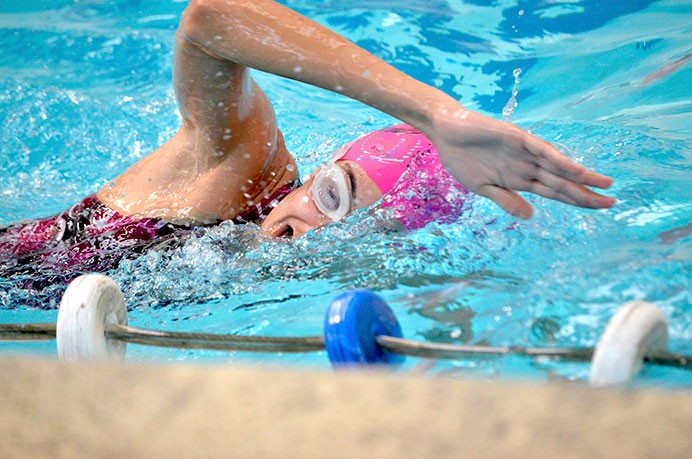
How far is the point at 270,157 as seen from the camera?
2131 millimetres

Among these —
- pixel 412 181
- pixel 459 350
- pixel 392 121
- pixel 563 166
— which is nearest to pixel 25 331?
pixel 459 350

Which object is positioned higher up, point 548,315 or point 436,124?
point 436,124

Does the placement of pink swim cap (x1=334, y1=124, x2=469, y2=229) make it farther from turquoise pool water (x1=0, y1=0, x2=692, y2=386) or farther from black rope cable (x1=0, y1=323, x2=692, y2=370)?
black rope cable (x1=0, y1=323, x2=692, y2=370)

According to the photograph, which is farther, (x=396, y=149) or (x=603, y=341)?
(x=396, y=149)

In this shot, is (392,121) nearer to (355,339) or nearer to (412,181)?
(412,181)

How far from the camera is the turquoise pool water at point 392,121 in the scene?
4.18 feet

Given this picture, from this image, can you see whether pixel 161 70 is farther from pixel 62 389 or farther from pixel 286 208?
pixel 62 389

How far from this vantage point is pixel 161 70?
419 cm

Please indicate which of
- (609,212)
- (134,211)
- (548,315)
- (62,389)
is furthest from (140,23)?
(62,389)

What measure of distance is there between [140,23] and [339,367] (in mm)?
4298

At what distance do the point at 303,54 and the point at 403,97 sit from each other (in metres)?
0.26

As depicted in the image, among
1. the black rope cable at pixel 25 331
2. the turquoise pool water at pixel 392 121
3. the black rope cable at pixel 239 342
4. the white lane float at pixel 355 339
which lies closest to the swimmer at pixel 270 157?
the turquoise pool water at pixel 392 121

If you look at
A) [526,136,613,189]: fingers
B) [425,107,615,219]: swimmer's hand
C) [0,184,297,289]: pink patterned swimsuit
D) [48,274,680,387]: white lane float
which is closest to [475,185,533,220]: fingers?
[425,107,615,219]: swimmer's hand

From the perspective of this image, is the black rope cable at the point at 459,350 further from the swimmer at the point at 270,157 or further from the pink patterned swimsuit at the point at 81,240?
the pink patterned swimsuit at the point at 81,240
